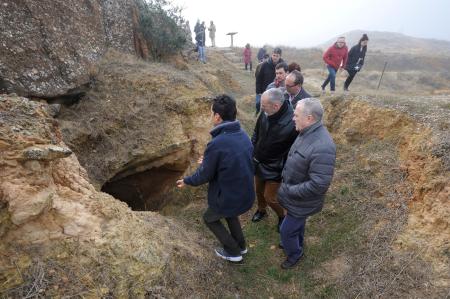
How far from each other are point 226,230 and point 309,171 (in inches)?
50.6

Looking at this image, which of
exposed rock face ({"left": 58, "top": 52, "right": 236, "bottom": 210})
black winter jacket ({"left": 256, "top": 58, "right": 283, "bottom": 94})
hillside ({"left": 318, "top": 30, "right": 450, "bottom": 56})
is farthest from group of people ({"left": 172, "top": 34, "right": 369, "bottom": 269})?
hillside ({"left": 318, "top": 30, "right": 450, "bottom": 56})

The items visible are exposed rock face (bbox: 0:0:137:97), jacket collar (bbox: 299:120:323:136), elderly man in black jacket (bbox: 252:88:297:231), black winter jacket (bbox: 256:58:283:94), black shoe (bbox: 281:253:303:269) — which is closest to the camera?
jacket collar (bbox: 299:120:323:136)

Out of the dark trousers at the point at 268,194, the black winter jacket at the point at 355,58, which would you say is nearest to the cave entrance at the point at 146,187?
the dark trousers at the point at 268,194

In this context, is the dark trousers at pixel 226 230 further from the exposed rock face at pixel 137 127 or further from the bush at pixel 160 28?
the bush at pixel 160 28

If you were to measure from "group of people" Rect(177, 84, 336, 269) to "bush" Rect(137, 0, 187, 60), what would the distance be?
21.2ft

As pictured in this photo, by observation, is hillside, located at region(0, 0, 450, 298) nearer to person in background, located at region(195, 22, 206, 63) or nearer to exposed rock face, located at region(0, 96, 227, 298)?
exposed rock face, located at region(0, 96, 227, 298)

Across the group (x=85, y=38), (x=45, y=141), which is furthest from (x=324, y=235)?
(x=85, y=38)

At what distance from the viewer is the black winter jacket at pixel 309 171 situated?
3.18m

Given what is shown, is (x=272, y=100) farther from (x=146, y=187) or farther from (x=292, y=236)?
(x=146, y=187)

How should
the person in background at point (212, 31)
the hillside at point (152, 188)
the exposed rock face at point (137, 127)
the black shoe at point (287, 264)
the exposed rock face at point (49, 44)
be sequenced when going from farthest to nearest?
the person in background at point (212, 31) → the exposed rock face at point (137, 127) → the exposed rock face at point (49, 44) → the black shoe at point (287, 264) → the hillside at point (152, 188)

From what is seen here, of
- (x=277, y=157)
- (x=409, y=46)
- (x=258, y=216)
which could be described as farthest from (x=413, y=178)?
(x=409, y=46)

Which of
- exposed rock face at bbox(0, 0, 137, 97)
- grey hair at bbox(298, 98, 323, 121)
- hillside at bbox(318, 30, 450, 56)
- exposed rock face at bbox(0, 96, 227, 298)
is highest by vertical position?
exposed rock face at bbox(0, 0, 137, 97)

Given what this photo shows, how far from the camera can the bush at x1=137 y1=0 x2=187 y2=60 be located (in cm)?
921

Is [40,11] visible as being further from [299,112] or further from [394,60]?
[394,60]
